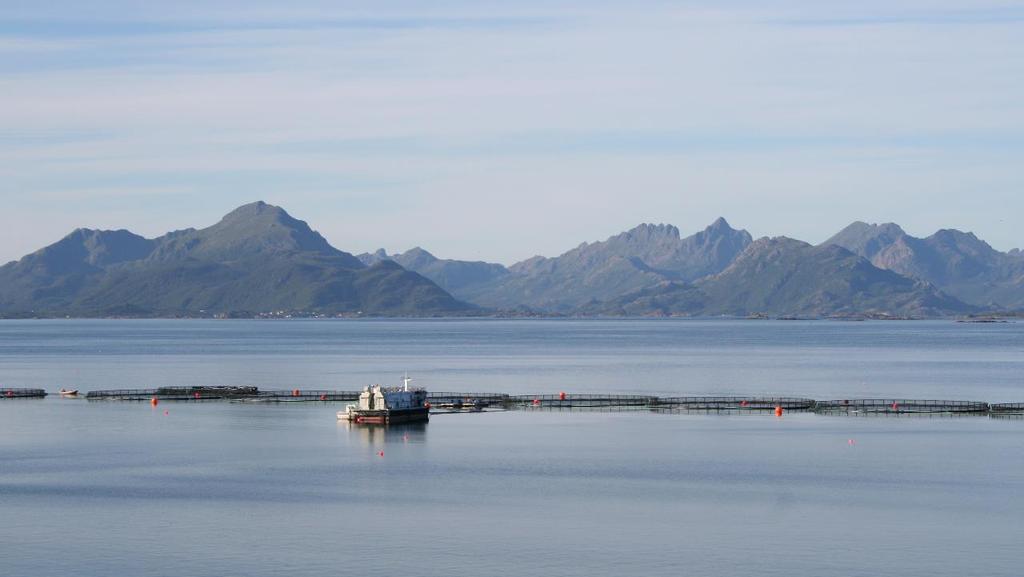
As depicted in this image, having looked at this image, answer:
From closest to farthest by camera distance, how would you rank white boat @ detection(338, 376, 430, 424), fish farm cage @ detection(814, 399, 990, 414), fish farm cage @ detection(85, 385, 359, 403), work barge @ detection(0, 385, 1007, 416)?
white boat @ detection(338, 376, 430, 424), fish farm cage @ detection(814, 399, 990, 414), work barge @ detection(0, 385, 1007, 416), fish farm cage @ detection(85, 385, 359, 403)

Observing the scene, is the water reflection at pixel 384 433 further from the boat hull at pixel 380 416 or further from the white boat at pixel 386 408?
the white boat at pixel 386 408

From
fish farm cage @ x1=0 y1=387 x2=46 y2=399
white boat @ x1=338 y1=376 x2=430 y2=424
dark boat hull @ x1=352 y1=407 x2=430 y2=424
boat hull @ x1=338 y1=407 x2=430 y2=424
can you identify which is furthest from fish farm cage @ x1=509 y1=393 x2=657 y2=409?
fish farm cage @ x1=0 y1=387 x2=46 y2=399

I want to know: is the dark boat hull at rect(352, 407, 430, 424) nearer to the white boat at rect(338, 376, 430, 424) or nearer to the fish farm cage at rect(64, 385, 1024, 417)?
the white boat at rect(338, 376, 430, 424)

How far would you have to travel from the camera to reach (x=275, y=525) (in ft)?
246

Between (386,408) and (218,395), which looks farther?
(218,395)

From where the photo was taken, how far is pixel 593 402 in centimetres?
14738

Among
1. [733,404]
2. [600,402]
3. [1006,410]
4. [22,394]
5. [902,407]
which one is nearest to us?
[1006,410]

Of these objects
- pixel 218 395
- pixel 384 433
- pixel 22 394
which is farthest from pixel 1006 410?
pixel 22 394

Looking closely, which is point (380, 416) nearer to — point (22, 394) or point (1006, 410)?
point (22, 394)

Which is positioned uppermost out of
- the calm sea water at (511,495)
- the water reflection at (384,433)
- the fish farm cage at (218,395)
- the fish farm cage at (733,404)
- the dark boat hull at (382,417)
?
the fish farm cage at (218,395)

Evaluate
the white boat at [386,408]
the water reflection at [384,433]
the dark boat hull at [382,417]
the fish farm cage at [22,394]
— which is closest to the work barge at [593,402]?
the fish farm cage at [22,394]

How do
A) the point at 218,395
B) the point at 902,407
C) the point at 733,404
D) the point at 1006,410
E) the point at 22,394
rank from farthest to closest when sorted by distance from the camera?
the point at 22,394, the point at 218,395, the point at 733,404, the point at 902,407, the point at 1006,410

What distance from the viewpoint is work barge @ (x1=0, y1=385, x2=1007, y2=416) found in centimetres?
13588

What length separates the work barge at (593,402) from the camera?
136 meters
